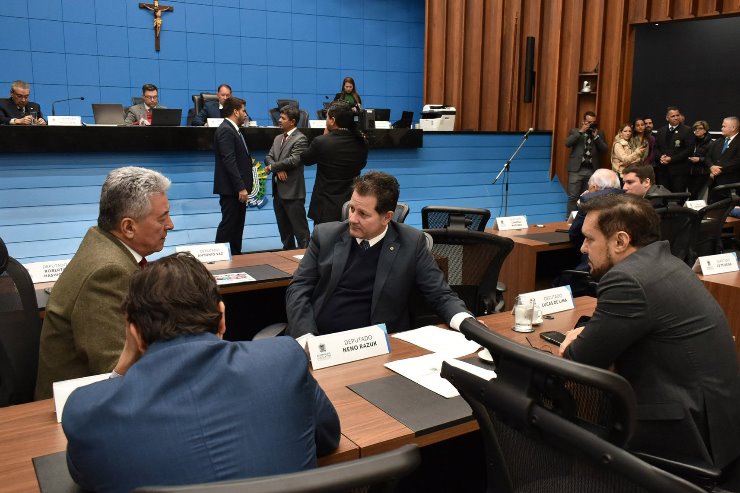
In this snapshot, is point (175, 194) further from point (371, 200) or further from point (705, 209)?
point (705, 209)

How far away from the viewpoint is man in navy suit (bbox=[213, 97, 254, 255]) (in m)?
5.57

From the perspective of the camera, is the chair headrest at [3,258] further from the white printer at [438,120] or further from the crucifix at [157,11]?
the crucifix at [157,11]

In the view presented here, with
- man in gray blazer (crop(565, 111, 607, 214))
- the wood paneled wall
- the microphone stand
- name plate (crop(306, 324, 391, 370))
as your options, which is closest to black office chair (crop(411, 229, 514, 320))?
name plate (crop(306, 324, 391, 370))

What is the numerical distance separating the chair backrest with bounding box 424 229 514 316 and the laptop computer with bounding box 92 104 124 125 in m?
5.03

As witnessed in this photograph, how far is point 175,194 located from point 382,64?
20.4 feet

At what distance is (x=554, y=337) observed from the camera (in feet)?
7.78

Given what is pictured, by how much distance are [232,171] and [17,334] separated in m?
3.56

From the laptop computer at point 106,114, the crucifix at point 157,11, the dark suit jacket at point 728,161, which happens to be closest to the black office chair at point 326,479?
the laptop computer at point 106,114

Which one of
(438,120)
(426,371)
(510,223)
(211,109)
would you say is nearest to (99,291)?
(426,371)

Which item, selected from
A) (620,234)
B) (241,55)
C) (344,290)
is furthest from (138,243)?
(241,55)

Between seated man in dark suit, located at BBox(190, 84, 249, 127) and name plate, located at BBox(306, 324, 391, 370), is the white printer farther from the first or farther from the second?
name plate, located at BBox(306, 324, 391, 370)

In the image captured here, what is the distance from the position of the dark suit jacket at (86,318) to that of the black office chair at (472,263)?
1.58 meters

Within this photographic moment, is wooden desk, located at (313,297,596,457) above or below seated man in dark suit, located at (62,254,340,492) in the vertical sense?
below

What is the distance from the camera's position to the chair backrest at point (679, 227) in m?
4.14
